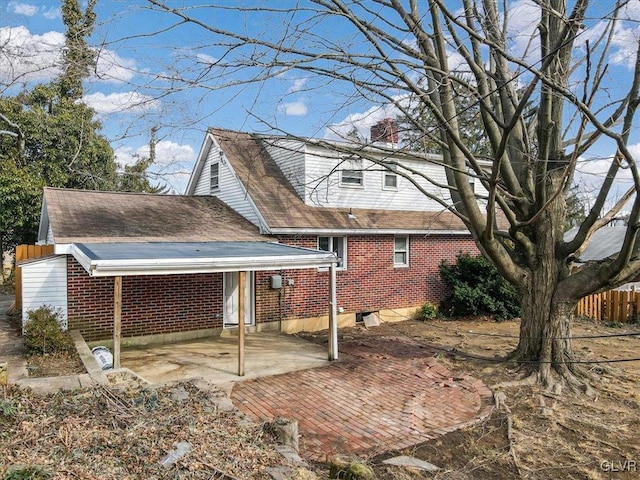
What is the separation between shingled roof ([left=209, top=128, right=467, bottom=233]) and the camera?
43.1ft

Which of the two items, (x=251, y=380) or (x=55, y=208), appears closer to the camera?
(x=251, y=380)

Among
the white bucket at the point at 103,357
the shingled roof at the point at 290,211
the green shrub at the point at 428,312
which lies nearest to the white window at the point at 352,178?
the shingled roof at the point at 290,211

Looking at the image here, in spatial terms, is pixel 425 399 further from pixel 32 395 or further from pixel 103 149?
pixel 103 149

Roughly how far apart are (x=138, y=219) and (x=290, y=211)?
4.37 m

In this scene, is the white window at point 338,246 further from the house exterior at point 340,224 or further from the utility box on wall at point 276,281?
the utility box on wall at point 276,281

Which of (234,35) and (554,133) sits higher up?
(234,35)

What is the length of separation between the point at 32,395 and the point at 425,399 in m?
5.82

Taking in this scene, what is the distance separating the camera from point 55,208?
37.8ft

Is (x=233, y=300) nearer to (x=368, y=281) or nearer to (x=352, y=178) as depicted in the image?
(x=368, y=281)

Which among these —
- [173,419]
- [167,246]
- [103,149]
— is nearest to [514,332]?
[167,246]

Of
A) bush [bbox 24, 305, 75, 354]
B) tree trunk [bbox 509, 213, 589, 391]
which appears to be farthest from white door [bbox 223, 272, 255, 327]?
tree trunk [bbox 509, 213, 589, 391]

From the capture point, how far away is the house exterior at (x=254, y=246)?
9.30 m

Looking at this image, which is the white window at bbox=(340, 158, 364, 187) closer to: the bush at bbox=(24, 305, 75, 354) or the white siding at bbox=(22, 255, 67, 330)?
the white siding at bbox=(22, 255, 67, 330)

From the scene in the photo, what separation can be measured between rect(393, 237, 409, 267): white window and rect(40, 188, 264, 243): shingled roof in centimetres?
499
